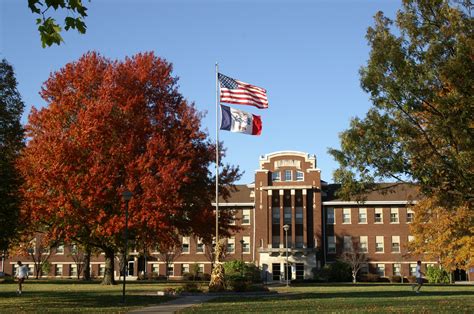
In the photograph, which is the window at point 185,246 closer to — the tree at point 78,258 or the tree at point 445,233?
the tree at point 78,258

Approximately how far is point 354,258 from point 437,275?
9207 millimetres

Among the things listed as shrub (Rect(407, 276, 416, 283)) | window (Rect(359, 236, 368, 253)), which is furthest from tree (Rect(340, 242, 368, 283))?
shrub (Rect(407, 276, 416, 283))

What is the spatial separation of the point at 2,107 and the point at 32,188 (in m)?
8.61

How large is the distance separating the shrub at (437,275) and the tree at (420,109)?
46.4m

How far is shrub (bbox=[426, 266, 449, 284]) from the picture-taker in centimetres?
6191

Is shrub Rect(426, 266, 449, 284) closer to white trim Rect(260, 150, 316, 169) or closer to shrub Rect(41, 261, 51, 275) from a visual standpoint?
white trim Rect(260, 150, 316, 169)

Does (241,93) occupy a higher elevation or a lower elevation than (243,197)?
higher

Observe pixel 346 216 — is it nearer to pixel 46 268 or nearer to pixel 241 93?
pixel 46 268

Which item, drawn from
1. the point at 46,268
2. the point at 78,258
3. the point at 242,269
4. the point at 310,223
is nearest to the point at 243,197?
the point at 310,223

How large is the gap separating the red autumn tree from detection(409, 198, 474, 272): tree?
49.4 feet

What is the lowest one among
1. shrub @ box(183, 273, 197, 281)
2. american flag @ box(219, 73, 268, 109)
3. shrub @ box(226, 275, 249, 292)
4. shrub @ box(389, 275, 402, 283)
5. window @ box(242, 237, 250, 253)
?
shrub @ box(389, 275, 402, 283)

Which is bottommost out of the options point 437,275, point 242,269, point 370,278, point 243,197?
point 370,278

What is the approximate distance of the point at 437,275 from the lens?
61938 mm

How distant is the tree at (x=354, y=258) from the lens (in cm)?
6305
